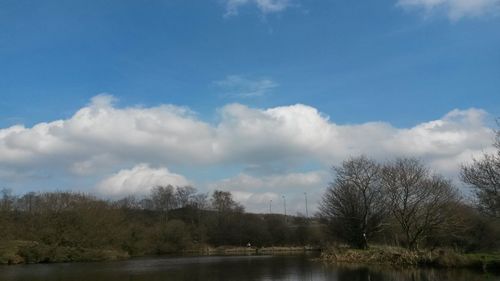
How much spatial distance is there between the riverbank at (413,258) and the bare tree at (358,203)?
3.75 m

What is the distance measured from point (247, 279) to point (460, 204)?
2956cm

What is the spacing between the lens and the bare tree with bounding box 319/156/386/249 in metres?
60.9

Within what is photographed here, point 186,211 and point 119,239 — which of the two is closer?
point 119,239

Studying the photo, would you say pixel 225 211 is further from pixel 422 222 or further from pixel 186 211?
pixel 422 222

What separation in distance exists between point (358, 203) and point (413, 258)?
1954 cm

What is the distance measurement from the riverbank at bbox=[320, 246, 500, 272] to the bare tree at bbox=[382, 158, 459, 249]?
343 cm

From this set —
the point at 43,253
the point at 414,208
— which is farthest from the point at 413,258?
the point at 43,253

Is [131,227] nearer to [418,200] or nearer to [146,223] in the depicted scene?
[146,223]

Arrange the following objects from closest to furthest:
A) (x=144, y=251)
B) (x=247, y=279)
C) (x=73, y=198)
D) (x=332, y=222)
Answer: (x=247, y=279)
(x=332, y=222)
(x=73, y=198)
(x=144, y=251)

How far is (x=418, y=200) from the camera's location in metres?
Result: 50.4

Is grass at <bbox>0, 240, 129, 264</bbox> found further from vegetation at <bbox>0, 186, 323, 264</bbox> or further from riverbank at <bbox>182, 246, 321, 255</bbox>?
riverbank at <bbox>182, 246, 321, 255</bbox>

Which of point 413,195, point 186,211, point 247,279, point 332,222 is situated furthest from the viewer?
point 186,211

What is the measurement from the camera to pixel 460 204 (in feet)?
170

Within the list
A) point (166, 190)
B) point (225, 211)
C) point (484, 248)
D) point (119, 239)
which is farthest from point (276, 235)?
point (484, 248)
